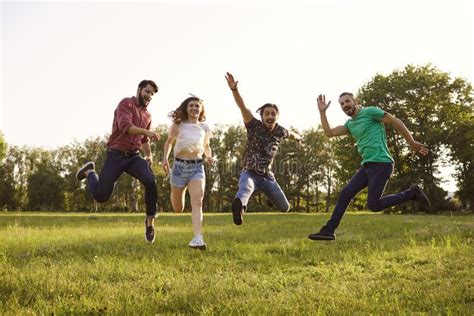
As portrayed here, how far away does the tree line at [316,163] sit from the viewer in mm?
38719

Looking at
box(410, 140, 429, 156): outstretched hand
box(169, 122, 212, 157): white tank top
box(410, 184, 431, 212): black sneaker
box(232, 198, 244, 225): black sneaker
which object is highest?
box(169, 122, 212, 157): white tank top

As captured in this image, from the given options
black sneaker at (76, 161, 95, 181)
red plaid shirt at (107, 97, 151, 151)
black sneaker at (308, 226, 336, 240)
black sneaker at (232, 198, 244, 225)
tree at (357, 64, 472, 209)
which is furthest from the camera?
tree at (357, 64, 472, 209)

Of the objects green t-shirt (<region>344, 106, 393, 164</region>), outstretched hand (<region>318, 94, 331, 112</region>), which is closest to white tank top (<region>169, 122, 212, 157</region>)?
outstretched hand (<region>318, 94, 331, 112</region>)

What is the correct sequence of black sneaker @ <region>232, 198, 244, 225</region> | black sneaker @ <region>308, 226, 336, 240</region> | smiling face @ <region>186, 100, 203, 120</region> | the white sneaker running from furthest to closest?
smiling face @ <region>186, 100, 203, 120</region>, black sneaker @ <region>308, 226, 336, 240</region>, the white sneaker, black sneaker @ <region>232, 198, 244, 225</region>

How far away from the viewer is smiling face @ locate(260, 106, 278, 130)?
8.17 m

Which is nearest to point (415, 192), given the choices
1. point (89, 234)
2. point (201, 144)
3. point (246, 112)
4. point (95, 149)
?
point (246, 112)

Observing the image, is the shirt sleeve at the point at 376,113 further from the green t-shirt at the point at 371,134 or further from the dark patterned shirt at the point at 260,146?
the dark patterned shirt at the point at 260,146

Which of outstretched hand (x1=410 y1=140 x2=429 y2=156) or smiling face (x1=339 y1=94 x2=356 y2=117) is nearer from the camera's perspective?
outstretched hand (x1=410 y1=140 x2=429 y2=156)

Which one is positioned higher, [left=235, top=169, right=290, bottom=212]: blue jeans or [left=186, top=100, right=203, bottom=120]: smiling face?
[left=186, top=100, right=203, bottom=120]: smiling face

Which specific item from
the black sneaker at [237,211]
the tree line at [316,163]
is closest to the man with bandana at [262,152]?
the black sneaker at [237,211]

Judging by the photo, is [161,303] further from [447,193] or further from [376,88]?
[447,193]

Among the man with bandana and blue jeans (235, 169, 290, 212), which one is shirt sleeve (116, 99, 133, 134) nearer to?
the man with bandana

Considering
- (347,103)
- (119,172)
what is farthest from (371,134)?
(119,172)

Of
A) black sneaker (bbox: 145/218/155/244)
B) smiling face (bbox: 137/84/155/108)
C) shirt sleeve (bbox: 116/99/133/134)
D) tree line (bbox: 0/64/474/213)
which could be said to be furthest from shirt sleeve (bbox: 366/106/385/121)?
tree line (bbox: 0/64/474/213)
